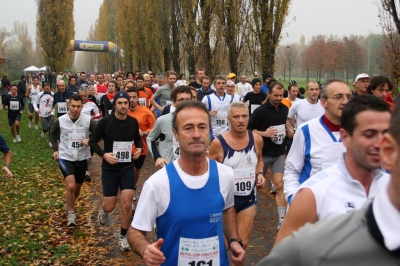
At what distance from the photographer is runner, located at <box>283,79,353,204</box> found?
3.73m

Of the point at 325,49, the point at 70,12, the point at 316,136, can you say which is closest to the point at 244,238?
the point at 316,136

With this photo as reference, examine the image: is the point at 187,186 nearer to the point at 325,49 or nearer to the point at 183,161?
the point at 183,161

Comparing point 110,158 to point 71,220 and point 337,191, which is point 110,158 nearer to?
point 71,220

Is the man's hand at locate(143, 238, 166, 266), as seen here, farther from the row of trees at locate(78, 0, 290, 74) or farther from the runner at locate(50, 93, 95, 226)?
the row of trees at locate(78, 0, 290, 74)

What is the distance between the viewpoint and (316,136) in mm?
3795

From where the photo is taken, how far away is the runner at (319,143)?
3.73m

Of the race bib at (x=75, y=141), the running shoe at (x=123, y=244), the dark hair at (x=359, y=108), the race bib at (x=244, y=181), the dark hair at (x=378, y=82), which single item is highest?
the dark hair at (x=378, y=82)

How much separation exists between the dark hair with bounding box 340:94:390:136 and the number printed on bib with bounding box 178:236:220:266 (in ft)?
3.60

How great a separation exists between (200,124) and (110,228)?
178 inches

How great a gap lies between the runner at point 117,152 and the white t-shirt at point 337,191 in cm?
424

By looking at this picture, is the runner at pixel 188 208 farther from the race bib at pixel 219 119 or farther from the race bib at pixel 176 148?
the race bib at pixel 219 119

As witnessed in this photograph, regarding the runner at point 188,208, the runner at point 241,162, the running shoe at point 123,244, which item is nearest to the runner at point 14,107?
the running shoe at point 123,244

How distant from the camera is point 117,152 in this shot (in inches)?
255

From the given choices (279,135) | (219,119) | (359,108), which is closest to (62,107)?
(219,119)
